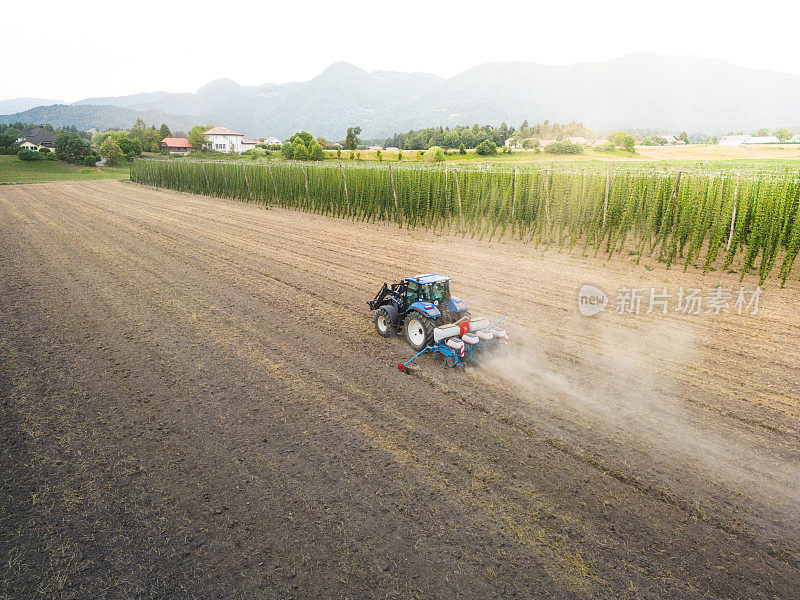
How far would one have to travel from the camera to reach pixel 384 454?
21.7 feet

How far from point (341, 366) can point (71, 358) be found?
19.3ft

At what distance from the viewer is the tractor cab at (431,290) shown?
393 inches

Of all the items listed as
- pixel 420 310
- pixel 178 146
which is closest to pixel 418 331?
pixel 420 310

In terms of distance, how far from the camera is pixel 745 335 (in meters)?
10.7

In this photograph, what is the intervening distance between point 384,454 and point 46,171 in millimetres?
94078

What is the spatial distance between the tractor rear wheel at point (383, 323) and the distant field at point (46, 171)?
2953 inches

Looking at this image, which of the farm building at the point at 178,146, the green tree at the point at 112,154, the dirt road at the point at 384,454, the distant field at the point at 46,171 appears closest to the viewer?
the dirt road at the point at 384,454

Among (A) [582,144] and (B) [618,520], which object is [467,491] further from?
(A) [582,144]

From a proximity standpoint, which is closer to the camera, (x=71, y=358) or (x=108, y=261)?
(x=71, y=358)

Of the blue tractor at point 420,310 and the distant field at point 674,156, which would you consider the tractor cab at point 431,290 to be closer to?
the blue tractor at point 420,310

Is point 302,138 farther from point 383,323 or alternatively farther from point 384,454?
point 384,454

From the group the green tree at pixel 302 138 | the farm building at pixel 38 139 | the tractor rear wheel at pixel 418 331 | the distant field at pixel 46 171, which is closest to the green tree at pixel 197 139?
the farm building at pixel 38 139

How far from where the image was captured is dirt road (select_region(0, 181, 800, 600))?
483 centimetres

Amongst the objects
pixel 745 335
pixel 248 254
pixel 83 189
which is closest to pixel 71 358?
pixel 248 254
